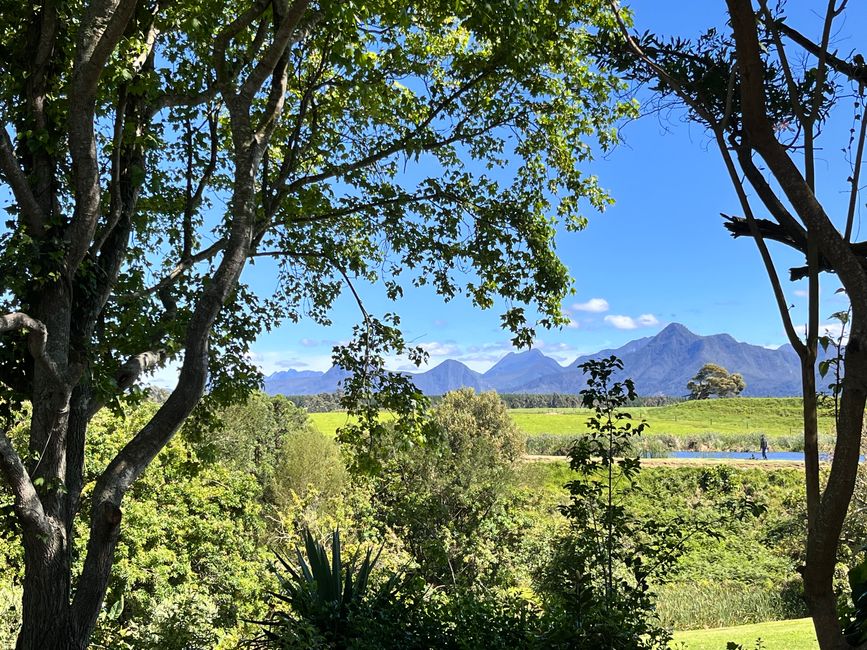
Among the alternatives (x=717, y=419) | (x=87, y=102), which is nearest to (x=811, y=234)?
(x=87, y=102)

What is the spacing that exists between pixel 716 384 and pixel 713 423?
39.1 meters

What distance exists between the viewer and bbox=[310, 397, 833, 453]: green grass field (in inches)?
2013

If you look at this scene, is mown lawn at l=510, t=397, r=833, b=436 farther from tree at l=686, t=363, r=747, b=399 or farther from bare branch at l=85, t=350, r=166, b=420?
bare branch at l=85, t=350, r=166, b=420

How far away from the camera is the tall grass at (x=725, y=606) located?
15.1 m

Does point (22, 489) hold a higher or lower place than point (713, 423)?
higher

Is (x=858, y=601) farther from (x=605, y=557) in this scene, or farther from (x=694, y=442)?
(x=694, y=442)

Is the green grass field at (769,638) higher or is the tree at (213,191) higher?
the tree at (213,191)

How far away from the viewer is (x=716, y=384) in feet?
320

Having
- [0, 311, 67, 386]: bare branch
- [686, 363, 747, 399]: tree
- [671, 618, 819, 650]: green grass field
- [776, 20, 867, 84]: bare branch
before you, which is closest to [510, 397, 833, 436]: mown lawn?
[686, 363, 747, 399]: tree

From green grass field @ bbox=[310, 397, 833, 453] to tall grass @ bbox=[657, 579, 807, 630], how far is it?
1095 inches

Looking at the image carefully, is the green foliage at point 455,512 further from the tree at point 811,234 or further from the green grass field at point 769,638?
the tree at point 811,234

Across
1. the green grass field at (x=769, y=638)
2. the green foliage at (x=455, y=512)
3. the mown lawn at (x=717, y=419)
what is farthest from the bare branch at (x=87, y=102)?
the mown lawn at (x=717, y=419)

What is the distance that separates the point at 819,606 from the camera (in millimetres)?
1929

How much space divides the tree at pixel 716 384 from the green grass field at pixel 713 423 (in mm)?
26541
